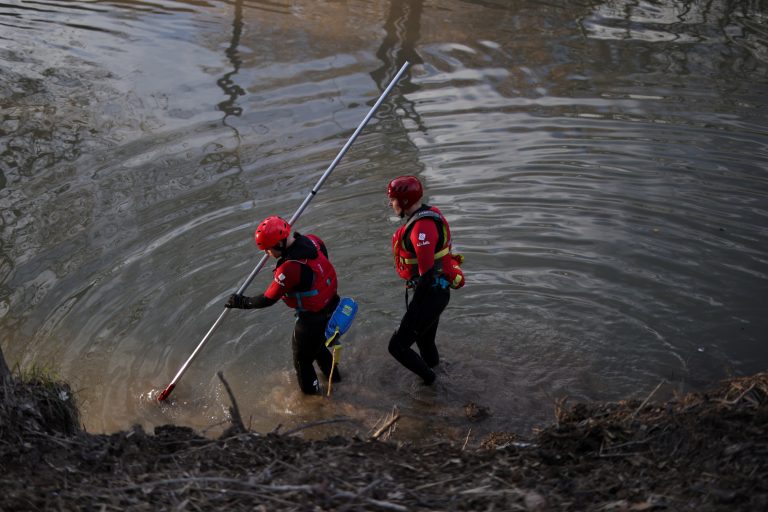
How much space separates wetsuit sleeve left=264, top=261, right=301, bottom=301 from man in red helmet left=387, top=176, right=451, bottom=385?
1.01 m

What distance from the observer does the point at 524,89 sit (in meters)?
14.6

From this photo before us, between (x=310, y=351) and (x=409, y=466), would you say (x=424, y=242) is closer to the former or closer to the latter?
(x=310, y=351)

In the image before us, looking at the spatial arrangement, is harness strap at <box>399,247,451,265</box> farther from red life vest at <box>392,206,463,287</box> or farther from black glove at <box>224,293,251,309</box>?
black glove at <box>224,293,251,309</box>

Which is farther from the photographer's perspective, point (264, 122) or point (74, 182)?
point (264, 122)

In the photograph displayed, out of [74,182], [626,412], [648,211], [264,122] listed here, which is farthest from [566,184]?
[74,182]

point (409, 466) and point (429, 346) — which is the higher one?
point (409, 466)

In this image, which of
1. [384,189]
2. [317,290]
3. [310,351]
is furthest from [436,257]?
[384,189]

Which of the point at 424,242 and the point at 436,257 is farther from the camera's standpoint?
the point at 436,257

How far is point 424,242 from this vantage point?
7.69 m

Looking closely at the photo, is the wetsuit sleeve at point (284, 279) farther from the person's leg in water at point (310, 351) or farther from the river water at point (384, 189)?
the river water at point (384, 189)

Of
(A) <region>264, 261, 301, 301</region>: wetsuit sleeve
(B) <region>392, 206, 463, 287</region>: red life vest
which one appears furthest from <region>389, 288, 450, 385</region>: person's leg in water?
(A) <region>264, 261, 301, 301</region>: wetsuit sleeve

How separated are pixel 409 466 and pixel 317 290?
9.14ft

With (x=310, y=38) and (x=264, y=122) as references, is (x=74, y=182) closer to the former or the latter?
(x=264, y=122)

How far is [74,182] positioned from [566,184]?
7.15 metres
